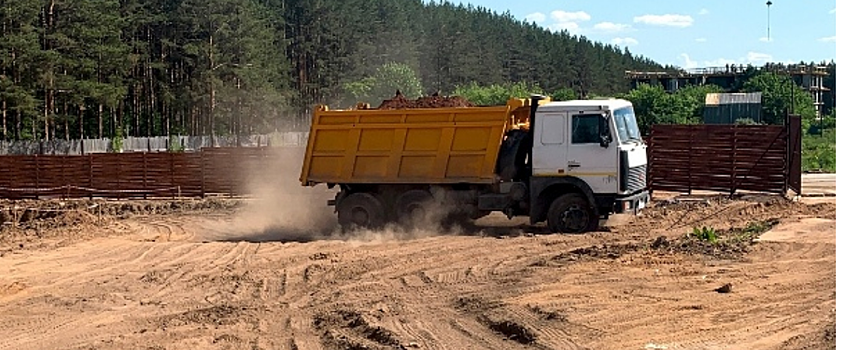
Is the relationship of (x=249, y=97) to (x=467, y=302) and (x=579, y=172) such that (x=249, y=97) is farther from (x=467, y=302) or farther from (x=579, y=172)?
(x=467, y=302)

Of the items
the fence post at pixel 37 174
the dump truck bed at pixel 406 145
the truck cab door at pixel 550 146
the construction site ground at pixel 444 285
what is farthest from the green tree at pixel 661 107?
the truck cab door at pixel 550 146

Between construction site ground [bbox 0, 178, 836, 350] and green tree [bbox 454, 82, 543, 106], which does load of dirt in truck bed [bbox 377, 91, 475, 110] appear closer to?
construction site ground [bbox 0, 178, 836, 350]

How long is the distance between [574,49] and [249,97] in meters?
66.6

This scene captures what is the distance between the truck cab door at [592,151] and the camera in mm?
18234

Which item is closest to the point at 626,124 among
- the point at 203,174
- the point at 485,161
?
the point at 485,161

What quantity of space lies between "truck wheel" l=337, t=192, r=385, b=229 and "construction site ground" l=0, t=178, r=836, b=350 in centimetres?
27

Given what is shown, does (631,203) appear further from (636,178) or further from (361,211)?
(361,211)

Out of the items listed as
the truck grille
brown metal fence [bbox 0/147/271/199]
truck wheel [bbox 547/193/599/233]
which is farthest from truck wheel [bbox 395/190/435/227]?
brown metal fence [bbox 0/147/271/199]

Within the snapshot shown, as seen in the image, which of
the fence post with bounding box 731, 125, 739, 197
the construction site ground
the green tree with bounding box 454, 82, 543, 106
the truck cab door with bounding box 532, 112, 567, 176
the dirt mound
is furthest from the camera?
the green tree with bounding box 454, 82, 543, 106

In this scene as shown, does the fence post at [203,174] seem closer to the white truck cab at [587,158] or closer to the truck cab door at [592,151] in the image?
the white truck cab at [587,158]

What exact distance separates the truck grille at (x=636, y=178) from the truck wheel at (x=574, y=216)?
85 centimetres

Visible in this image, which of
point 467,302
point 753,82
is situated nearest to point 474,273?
point 467,302

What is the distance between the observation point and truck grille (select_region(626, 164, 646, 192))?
18359mm

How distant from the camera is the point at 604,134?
18.2m
